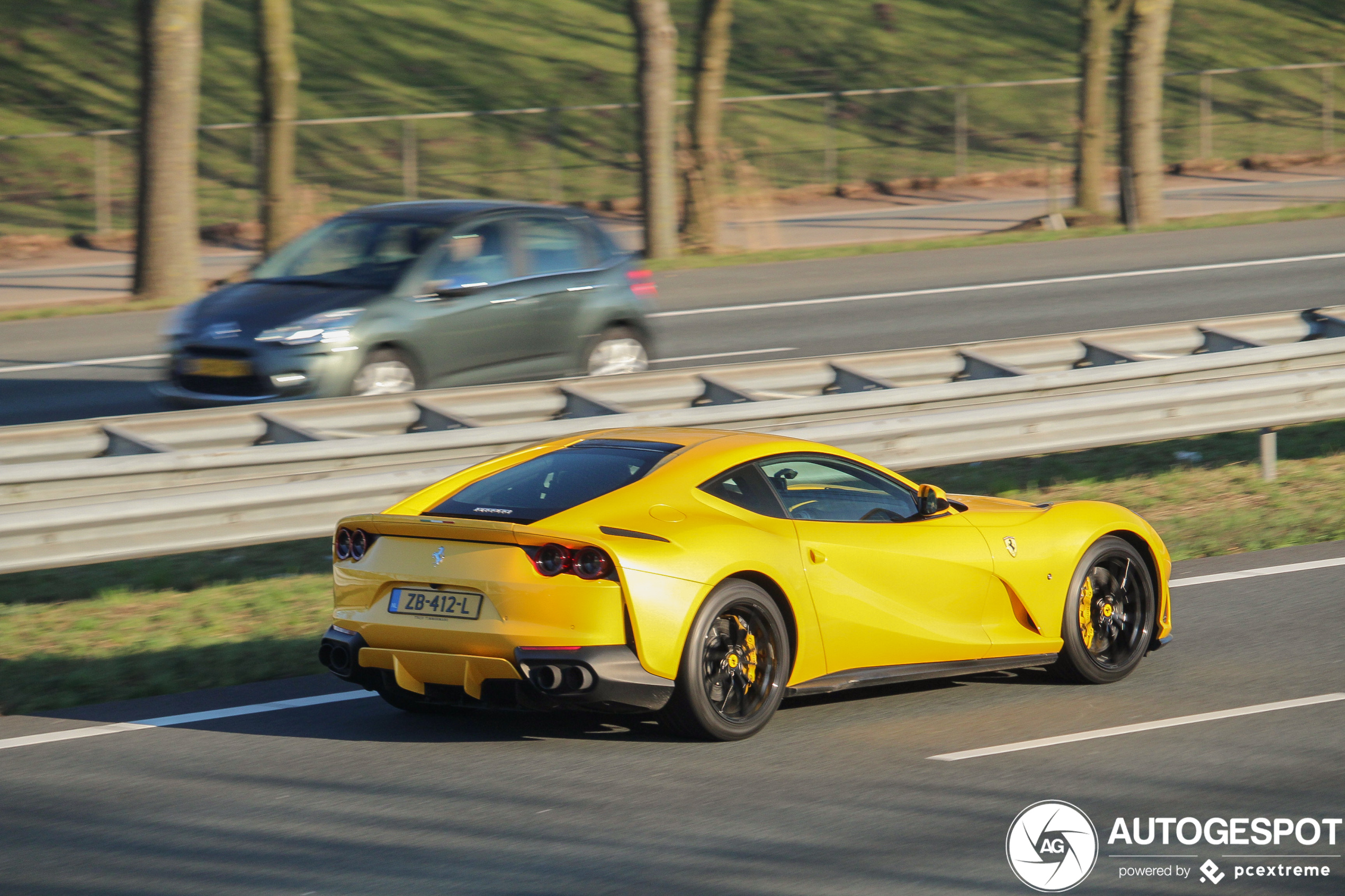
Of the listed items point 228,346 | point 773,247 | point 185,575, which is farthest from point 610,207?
point 185,575

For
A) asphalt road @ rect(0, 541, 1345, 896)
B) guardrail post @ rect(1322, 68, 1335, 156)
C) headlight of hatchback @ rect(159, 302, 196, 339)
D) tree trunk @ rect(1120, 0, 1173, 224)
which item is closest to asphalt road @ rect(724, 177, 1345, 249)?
tree trunk @ rect(1120, 0, 1173, 224)

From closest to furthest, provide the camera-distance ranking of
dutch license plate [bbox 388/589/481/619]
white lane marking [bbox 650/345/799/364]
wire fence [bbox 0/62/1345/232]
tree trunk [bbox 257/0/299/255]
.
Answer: dutch license plate [bbox 388/589/481/619] < white lane marking [bbox 650/345/799/364] < tree trunk [bbox 257/0/299/255] < wire fence [bbox 0/62/1345/232]

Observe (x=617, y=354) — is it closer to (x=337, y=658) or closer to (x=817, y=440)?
(x=817, y=440)

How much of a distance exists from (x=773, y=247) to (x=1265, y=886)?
23490 mm

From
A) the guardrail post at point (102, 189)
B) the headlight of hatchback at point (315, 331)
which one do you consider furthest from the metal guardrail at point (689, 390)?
the guardrail post at point (102, 189)

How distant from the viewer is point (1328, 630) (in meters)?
8.69

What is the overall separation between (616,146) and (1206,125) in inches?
525

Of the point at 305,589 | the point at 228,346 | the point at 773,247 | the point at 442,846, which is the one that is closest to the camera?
the point at 442,846

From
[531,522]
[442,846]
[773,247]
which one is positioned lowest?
[442,846]

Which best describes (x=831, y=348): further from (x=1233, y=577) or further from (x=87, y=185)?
(x=87, y=185)

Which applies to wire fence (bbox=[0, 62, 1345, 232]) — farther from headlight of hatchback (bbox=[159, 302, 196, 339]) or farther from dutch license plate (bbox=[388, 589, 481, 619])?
dutch license plate (bbox=[388, 589, 481, 619])

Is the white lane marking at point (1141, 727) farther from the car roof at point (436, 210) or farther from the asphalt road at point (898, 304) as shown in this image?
the asphalt road at point (898, 304)

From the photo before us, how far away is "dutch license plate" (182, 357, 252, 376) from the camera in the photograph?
42.0 feet

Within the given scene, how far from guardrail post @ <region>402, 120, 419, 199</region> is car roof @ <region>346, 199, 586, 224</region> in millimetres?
20068
